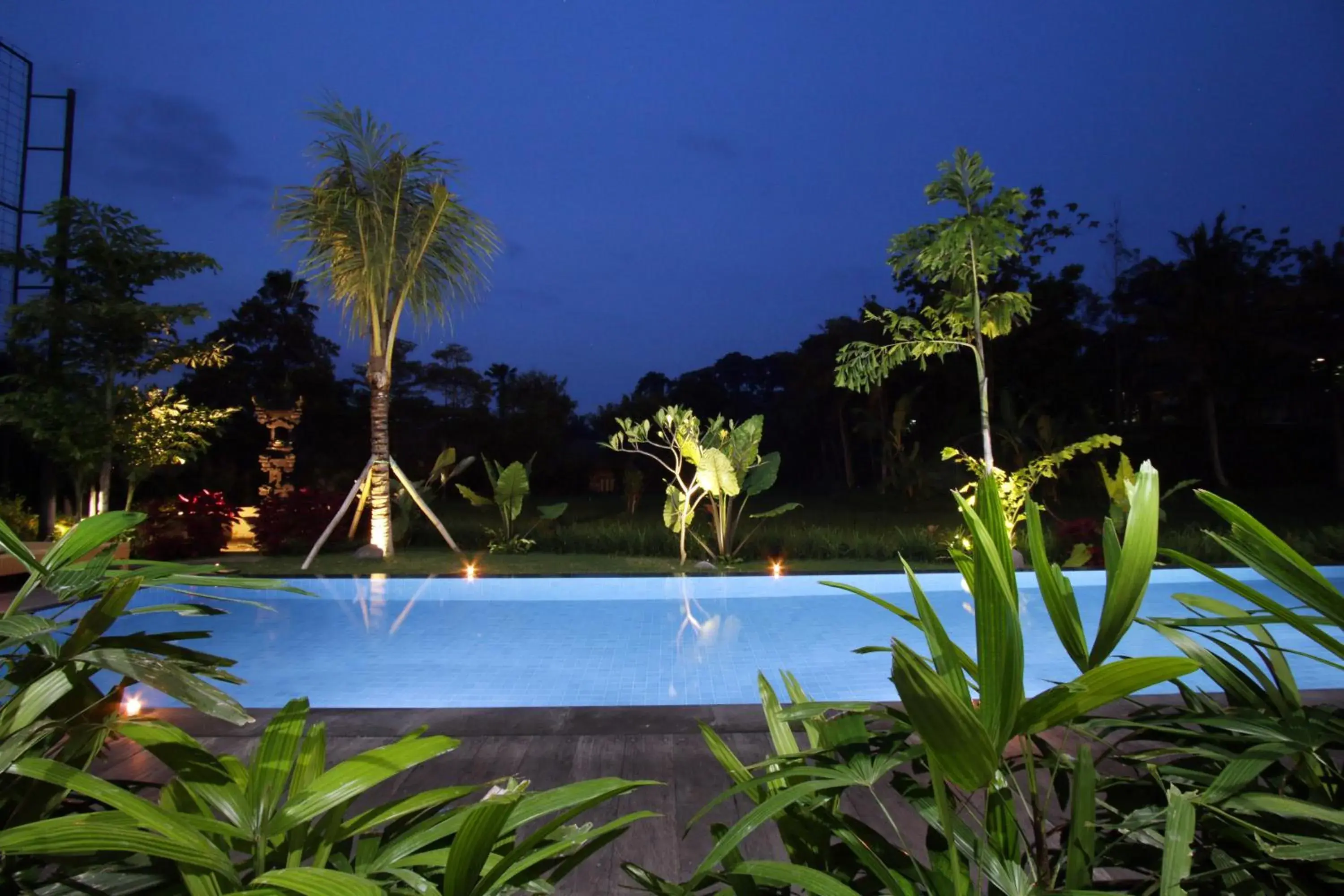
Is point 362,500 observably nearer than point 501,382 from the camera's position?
Yes

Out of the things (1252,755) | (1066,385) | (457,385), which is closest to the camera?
(1252,755)

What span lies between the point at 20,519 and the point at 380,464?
3.12m

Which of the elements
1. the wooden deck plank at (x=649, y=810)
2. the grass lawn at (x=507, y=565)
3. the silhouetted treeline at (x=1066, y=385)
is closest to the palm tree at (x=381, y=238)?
the grass lawn at (x=507, y=565)

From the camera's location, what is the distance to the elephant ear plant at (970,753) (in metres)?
0.55

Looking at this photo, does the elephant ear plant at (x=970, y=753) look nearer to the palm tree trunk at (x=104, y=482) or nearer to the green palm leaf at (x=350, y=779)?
the green palm leaf at (x=350, y=779)

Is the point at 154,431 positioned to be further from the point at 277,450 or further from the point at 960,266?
the point at 960,266

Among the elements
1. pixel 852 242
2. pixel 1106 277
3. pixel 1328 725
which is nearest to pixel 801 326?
pixel 852 242

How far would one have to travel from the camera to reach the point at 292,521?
8.21 m

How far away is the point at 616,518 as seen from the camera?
11.1 meters

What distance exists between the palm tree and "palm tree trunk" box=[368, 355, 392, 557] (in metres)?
0.01

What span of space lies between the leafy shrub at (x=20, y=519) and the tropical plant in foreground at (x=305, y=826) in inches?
305

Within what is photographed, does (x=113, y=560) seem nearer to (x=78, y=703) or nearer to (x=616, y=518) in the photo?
(x=78, y=703)

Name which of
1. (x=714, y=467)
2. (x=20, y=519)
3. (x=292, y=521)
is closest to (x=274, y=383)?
(x=292, y=521)

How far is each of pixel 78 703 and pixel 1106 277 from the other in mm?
19608
